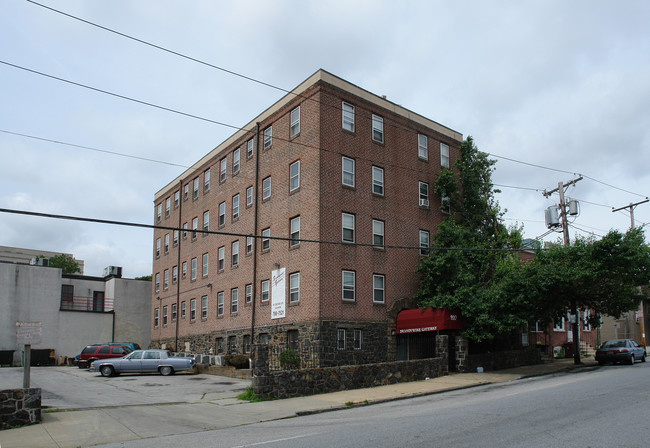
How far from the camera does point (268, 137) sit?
106 feet

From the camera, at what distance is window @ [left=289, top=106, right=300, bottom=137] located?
29.4m

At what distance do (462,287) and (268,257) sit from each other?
1054 centimetres

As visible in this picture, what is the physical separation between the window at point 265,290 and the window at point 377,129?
9858 mm

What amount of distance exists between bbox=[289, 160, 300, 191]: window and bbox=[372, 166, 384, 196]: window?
407 cm

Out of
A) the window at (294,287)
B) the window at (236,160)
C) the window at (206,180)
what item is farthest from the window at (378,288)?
the window at (206,180)

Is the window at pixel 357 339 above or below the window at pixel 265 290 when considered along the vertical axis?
below

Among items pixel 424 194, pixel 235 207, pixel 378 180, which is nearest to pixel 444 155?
pixel 424 194

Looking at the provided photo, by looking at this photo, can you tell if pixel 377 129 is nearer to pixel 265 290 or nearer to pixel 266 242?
pixel 266 242

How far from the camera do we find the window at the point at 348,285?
1073 inches

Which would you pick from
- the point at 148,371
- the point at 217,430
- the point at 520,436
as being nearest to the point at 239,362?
the point at 148,371

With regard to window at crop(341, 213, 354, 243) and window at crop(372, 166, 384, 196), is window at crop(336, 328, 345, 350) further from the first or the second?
window at crop(372, 166, 384, 196)

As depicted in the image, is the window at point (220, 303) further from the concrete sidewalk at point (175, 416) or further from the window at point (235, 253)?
the concrete sidewalk at point (175, 416)

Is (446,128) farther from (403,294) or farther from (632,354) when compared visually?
(632,354)

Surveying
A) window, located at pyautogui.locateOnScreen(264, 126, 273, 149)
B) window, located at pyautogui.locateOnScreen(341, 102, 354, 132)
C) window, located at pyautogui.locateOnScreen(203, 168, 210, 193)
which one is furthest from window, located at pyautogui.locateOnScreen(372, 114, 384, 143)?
window, located at pyautogui.locateOnScreen(203, 168, 210, 193)
